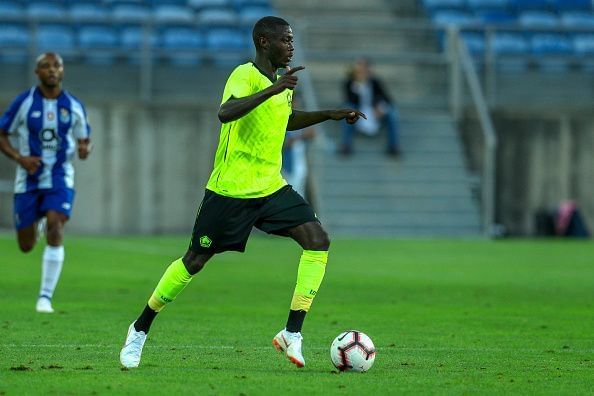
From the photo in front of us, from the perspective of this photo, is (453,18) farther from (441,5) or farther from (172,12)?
(172,12)

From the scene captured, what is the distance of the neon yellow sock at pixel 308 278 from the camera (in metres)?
8.42

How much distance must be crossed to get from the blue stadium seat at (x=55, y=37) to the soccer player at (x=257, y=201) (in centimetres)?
1727

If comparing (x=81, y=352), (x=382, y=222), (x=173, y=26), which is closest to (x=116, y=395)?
(x=81, y=352)

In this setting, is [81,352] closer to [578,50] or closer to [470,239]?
[470,239]

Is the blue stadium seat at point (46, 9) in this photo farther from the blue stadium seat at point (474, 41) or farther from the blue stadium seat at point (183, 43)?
the blue stadium seat at point (474, 41)

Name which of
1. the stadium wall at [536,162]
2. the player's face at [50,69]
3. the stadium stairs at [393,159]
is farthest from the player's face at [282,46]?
→ the stadium wall at [536,162]

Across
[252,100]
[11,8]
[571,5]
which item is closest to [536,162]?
[571,5]

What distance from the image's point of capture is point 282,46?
8.54 metres

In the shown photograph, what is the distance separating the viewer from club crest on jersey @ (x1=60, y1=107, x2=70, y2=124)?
1258 centimetres

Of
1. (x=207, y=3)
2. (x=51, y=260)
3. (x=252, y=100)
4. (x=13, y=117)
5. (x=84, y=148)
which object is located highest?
(x=207, y=3)

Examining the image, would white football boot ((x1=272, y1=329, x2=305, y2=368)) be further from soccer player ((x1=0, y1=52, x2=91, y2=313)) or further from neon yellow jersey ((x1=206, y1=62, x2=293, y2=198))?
soccer player ((x1=0, y1=52, x2=91, y2=313))

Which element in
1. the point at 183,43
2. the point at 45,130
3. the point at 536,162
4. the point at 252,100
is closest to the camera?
the point at 252,100

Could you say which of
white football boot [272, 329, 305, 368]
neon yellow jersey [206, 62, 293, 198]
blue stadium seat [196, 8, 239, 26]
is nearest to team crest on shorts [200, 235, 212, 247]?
neon yellow jersey [206, 62, 293, 198]

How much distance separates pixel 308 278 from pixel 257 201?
0.56 m
